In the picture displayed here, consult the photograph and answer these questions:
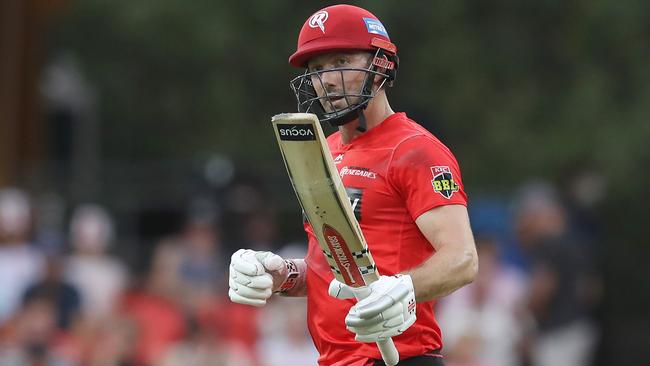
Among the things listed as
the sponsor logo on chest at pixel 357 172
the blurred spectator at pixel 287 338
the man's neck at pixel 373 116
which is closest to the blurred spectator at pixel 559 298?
the blurred spectator at pixel 287 338

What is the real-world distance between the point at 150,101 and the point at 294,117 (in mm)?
16691

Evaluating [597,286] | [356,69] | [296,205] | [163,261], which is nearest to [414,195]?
[356,69]

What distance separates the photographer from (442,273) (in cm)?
481

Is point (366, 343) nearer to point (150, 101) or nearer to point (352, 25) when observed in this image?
point (352, 25)

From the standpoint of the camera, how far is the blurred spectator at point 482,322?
34.3 ft

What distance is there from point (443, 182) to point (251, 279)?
34.2 inches

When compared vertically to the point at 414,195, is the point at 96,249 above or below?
below

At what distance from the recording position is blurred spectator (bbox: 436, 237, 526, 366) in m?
10.5

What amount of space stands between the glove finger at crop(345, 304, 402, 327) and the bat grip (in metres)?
0.14

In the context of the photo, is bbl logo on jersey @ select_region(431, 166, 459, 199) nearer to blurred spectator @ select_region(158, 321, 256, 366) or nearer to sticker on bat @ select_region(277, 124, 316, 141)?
sticker on bat @ select_region(277, 124, 316, 141)

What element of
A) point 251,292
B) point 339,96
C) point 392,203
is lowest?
point 251,292

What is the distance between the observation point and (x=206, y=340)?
978cm

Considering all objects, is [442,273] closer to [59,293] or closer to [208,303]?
[208,303]

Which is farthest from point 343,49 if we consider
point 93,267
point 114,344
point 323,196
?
point 93,267
